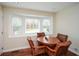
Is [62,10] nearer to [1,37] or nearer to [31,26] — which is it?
[31,26]

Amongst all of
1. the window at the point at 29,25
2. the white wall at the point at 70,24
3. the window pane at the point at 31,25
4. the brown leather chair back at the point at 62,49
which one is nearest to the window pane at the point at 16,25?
the window at the point at 29,25

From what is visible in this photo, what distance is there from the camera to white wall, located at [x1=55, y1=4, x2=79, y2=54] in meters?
1.31

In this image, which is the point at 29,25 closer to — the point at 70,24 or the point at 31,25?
the point at 31,25

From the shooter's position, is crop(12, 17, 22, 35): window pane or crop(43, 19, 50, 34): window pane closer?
crop(12, 17, 22, 35): window pane

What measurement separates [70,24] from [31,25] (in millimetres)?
671

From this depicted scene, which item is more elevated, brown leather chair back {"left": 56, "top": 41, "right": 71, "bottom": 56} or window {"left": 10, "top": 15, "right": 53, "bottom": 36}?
window {"left": 10, "top": 15, "right": 53, "bottom": 36}

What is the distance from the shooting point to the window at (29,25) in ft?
4.21

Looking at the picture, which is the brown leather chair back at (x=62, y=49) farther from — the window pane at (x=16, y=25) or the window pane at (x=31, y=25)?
the window pane at (x=16, y=25)

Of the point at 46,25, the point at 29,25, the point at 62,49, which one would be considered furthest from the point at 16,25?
the point at 62,49

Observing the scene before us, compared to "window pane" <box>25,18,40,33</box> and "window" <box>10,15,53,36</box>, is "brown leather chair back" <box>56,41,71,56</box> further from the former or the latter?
"window pane" <box>25,18,40,33</box>

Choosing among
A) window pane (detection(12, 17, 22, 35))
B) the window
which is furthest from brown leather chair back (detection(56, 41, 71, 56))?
window pane (detection(12, 17, 22, 35))

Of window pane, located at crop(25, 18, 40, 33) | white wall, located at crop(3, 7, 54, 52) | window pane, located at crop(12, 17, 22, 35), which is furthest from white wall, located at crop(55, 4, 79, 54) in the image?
window pane, located at crop(12, 17, 22, 35)

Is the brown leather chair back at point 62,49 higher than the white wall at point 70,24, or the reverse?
the white wall at point 70,24

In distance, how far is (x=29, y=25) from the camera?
1.32 metres
